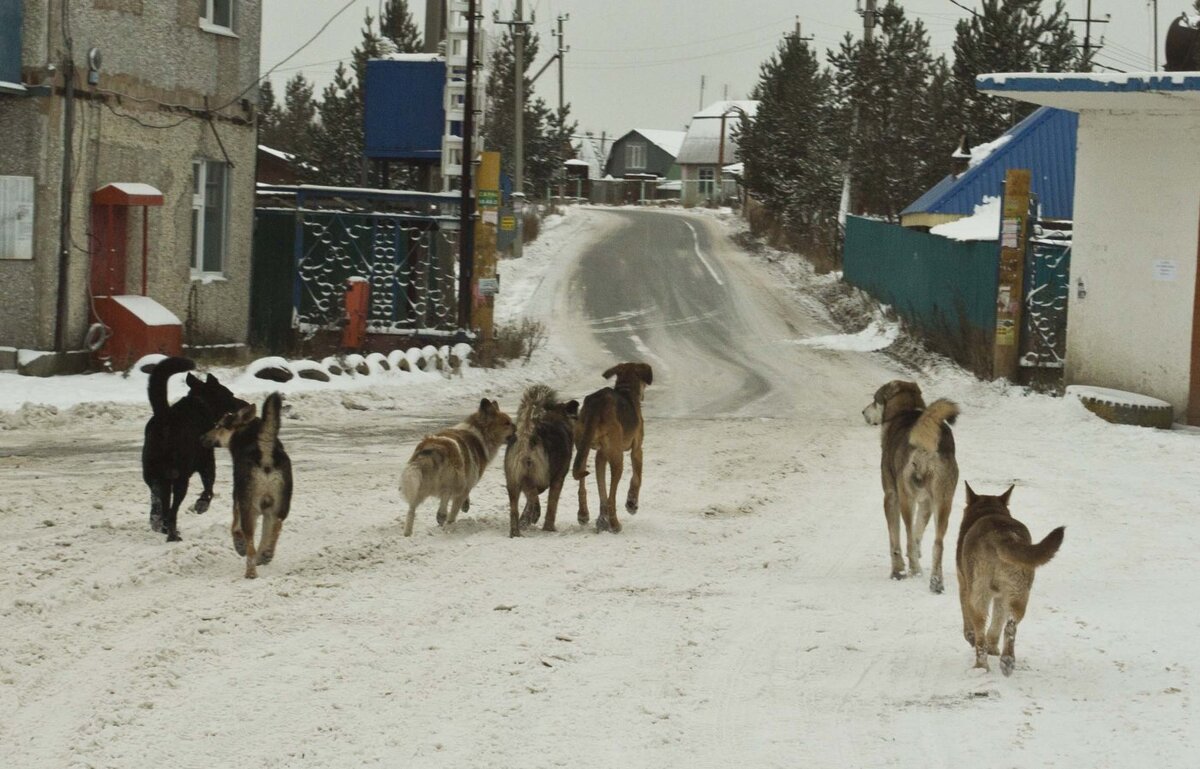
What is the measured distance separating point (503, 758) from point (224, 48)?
18521mm

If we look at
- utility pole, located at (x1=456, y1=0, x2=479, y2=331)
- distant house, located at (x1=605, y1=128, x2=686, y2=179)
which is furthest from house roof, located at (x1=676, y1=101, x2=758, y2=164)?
utility pole, located at (x1=456, y1=0, x2=479, y2=331)

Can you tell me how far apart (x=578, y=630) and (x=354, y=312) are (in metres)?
15.9

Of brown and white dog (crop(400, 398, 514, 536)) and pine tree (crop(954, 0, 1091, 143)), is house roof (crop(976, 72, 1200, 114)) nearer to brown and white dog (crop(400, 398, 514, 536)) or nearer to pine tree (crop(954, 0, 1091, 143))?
brown and white dog (crop(400, 398, 514, 536))

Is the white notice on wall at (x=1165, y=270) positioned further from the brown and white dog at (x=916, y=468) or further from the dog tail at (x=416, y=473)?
the dog tail at (x=416, y=473)

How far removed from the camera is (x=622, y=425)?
11.4m

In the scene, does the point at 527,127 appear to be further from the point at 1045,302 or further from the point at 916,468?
the point at 916,468

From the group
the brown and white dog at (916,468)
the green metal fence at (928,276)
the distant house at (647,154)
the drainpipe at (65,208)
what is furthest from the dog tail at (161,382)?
the distant house at (647,154)

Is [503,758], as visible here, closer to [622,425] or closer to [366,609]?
[366,609]

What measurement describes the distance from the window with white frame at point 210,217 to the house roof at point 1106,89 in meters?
10.7

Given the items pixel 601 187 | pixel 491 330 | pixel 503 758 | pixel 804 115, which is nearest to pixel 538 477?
pixel 503 758

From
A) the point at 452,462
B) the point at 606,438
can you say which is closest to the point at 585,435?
the point at 606,438

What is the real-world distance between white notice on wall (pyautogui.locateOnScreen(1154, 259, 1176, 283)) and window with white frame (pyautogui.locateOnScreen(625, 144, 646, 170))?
118 m

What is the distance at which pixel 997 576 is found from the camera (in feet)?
23.7

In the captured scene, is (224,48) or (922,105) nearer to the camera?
(224,48)
